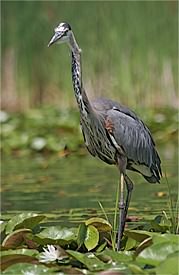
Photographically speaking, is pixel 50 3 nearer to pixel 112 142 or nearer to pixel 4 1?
pixel 4 1

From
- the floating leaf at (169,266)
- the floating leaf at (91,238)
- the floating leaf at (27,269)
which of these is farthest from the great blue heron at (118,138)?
the floating leaf at (169,266)

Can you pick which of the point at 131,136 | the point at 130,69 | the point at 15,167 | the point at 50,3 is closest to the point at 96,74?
the point at 130,69

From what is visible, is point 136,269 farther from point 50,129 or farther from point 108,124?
point 50,129

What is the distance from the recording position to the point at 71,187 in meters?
7.00

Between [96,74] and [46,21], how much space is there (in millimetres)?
922

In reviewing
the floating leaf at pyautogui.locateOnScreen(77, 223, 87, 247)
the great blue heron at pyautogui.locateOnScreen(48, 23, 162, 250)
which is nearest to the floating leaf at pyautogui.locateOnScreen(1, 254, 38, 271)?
the floating leaf at pyautogui.locateOnScreen(77, 223, 87, 247)

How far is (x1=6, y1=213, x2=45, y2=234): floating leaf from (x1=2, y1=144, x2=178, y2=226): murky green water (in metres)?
1.17

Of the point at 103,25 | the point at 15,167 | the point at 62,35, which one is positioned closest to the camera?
the point at 62,35

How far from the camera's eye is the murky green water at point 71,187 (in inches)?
236

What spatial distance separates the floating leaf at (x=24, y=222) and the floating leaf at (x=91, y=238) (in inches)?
8.7

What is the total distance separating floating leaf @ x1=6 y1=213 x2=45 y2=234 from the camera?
14.0ft

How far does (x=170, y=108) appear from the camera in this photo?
1023cm

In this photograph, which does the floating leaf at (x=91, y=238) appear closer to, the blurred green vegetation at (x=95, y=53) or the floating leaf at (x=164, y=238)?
the floating leaf at (x=164, y=238)

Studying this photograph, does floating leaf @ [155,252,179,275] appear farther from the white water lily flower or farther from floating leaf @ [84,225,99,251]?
floating leaf @ [84,225,99,251]
